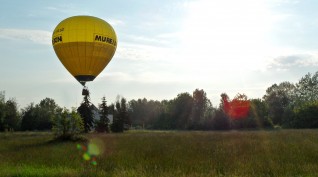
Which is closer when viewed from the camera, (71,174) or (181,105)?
(71,174)

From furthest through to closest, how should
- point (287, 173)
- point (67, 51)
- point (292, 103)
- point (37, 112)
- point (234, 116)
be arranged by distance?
point (292, 103) < point (37, 112) < point (234, 116) < point (67, 51) < point (287, 173)

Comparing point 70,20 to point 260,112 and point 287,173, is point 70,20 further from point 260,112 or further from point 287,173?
point 260,112

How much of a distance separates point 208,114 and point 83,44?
7558 cm

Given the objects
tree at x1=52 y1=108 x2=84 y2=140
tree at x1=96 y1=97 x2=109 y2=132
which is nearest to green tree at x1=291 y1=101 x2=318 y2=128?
tree at x1=96 y1=97 x2=109 y2=132

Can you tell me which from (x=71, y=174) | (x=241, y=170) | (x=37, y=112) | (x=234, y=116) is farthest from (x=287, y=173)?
(x=37, y=112)

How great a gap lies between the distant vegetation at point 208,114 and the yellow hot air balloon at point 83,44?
4.35 m

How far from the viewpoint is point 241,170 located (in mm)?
10477

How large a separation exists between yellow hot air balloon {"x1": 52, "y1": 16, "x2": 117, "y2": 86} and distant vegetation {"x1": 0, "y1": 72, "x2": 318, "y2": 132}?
435cm

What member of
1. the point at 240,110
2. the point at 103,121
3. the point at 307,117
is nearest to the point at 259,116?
the point at 240,110

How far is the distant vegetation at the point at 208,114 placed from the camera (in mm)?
70875

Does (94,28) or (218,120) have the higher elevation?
(94,28)

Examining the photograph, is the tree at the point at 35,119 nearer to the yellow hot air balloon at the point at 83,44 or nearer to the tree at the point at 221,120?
the tree at the point at 221,120

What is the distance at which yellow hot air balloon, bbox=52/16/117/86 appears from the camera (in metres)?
31.7

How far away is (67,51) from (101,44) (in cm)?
304
